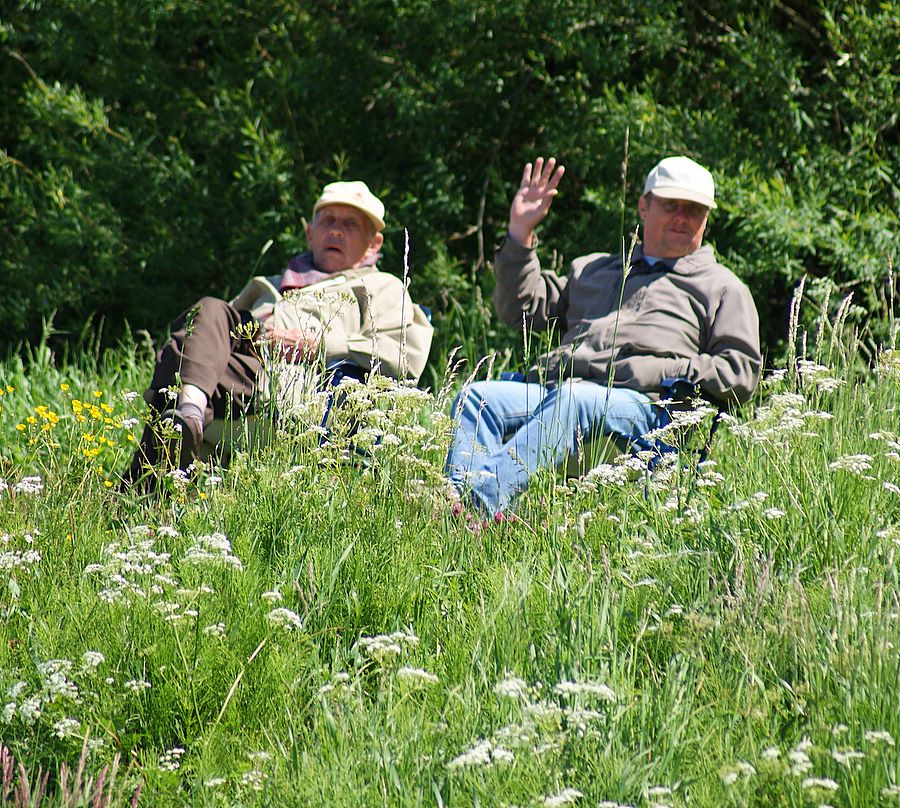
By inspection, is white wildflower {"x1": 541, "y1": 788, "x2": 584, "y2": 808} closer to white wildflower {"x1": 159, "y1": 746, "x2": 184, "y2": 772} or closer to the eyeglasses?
white wildflower {"x1": 159, "y1": 746, "x2": 184, "y2": 772}

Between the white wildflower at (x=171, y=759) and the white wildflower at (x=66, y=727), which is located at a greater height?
the white wildflower at (x=66, y=727)

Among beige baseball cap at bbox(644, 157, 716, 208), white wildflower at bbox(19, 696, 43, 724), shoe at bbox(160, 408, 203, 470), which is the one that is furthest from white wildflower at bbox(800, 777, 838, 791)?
beige baseball cap at bbox(644, 157, 716, 208)

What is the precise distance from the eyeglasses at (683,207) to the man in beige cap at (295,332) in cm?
109

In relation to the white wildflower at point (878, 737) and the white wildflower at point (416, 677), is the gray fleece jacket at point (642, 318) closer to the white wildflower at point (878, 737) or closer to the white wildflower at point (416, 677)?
the white wildflower at point (416, 677)

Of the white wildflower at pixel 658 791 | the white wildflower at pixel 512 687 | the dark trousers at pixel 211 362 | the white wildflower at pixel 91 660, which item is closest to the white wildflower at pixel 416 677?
the white wildflower at pixel 512 687

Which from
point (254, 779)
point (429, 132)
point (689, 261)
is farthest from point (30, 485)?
point (429, 132)

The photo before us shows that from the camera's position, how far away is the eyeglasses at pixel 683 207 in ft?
15.5

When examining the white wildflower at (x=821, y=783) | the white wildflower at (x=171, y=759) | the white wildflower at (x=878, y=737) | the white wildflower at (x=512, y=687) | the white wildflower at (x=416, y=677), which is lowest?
the white wildflower at (x=171, y=759)

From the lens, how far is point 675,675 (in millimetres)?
2465

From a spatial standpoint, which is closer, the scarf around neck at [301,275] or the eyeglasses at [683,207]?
the eyeglasses at [683,207]

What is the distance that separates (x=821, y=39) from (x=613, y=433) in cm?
402

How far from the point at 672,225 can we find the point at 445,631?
243 cm

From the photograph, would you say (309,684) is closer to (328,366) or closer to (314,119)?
(328,366)

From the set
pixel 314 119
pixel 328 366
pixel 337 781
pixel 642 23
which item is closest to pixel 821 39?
pixel 642 23
